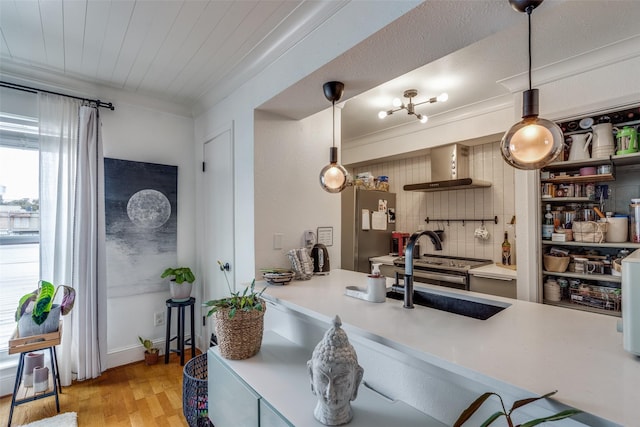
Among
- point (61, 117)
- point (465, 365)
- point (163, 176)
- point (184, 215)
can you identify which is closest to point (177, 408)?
point (184, 215)

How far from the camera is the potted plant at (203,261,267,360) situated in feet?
4.85

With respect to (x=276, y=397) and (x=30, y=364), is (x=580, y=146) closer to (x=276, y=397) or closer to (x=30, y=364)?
(x=276, y=397)

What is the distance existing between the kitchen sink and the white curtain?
2.28 meters

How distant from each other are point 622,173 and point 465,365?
7.58ft

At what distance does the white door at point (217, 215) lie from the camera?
2510 mm

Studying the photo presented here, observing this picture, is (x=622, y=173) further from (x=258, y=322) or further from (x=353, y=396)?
(x=258, y=322)

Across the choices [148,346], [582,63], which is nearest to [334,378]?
[148,346]

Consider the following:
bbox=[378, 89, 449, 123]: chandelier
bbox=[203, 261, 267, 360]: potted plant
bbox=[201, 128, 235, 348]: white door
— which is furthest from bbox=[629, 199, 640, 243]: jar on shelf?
bbox=[201, 128, 235, 348]: white door

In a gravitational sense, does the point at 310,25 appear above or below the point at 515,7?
above

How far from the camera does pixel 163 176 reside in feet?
9.58

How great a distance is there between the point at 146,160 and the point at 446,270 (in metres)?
3.04

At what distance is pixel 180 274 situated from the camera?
278 cm

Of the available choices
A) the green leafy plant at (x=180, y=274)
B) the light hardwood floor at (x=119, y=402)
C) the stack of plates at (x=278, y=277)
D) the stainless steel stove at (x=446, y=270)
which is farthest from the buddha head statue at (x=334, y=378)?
the green leafy plant at (x=180, y=274)

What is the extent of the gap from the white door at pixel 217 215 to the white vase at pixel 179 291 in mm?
171
